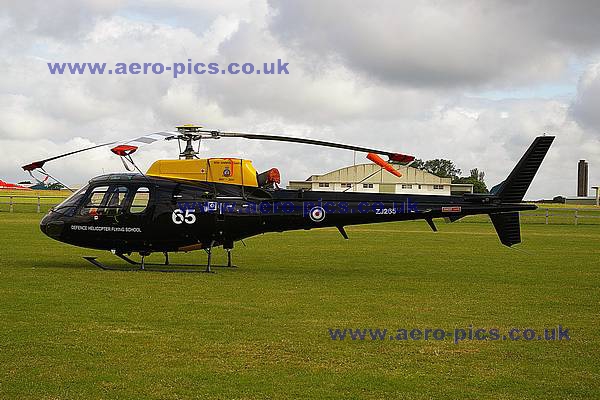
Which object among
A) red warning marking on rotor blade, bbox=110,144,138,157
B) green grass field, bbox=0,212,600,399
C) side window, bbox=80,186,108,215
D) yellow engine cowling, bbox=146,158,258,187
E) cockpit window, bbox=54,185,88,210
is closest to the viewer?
green grass field, bbox=0,212,600,399

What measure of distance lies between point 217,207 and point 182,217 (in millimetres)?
883

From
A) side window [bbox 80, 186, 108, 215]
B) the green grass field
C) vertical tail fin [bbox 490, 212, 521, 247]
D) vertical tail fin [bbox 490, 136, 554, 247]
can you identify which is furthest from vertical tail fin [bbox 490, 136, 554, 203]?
side window [bbox 80, 186, 108, 215]

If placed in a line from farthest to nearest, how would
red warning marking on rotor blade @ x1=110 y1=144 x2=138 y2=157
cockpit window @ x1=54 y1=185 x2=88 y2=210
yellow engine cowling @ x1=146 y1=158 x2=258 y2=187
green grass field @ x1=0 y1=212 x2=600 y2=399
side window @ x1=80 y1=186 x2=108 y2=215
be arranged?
cockpit window @ x1=54 y1=185 x2=88 y2=210 < yellow engine cowling @ x1=146 y1=158 x2=258 y2=187 < side window @ x1=80 y1=186 x2=108 y2=215 < red warning marking on rotor blade @ x1=110 y1=144 x2=138 y2=157 < green grass field @ x1=0 y1=212 x2=600 y2=399

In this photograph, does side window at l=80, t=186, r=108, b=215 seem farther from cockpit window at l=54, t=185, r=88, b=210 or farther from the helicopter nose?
the helicopter nose

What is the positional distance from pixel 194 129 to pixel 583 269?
11537mm

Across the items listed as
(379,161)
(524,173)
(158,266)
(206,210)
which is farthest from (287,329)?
(158,266)

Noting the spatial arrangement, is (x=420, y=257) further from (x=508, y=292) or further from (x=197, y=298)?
(x=197, y=298)

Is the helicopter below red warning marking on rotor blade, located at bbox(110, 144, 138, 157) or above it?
below

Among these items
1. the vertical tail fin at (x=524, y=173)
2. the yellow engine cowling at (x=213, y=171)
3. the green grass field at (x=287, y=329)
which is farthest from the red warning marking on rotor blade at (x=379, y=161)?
the yellow engine cowling at (x=213, y=171)

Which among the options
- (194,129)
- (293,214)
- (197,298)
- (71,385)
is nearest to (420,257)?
(293,214)

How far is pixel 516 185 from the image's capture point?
1794 cm

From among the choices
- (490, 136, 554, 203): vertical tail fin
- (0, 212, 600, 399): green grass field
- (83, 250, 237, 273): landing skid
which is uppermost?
(490, 136, 554, 203): vertical tail fin

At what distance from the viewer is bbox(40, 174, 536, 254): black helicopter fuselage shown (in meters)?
18.1

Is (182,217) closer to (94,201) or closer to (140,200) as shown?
(140,200)
